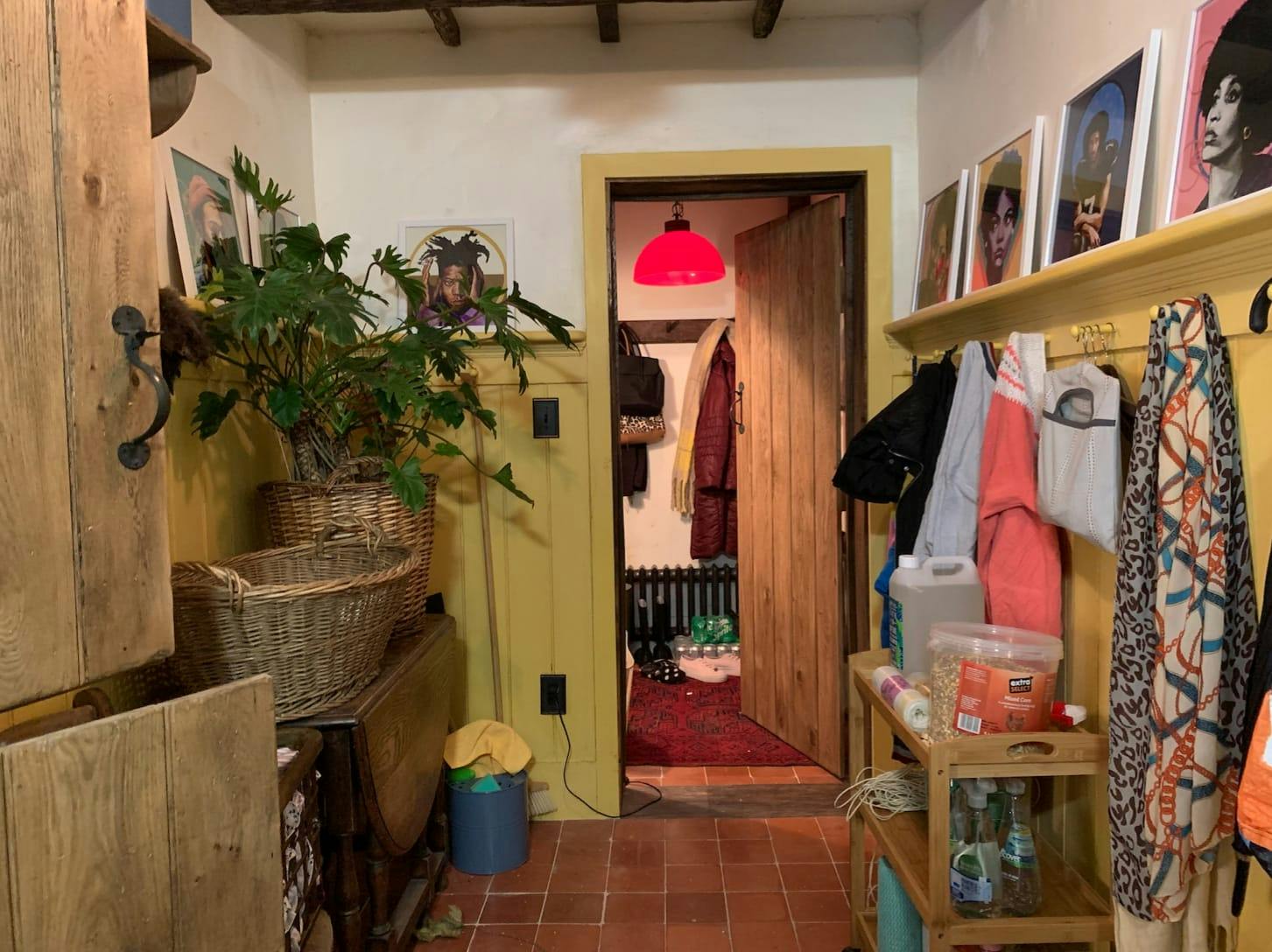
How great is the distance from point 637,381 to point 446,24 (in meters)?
2.13

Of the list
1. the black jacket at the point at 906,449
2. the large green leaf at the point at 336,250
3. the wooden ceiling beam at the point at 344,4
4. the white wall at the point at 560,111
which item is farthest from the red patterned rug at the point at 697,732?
the wooden ceiling beam at the point at 344,4

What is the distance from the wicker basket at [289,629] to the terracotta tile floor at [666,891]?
2.66 ft

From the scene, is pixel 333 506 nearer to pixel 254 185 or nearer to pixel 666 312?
pixel 254 185

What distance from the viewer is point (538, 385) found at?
8.20ft

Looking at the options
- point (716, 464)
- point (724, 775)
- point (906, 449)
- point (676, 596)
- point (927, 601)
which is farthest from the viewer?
point (676, 596)

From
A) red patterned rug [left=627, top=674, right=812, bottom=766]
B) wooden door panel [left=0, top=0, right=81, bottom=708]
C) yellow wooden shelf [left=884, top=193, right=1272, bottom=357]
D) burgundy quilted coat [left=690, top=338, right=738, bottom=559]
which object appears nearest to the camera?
wooden door panel [left=0, top=0, right=81, bottom=708]

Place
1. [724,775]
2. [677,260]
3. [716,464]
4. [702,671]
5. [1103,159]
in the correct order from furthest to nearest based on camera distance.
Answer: [716,464], [702,671], [677,260], [724,775], [1103,159]

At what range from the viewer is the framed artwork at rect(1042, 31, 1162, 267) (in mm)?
1325

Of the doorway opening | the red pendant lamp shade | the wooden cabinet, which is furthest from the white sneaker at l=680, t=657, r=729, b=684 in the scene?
the wooden cabinet

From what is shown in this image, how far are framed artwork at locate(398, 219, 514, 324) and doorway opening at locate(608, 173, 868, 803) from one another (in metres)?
0.34

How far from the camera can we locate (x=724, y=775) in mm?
2881

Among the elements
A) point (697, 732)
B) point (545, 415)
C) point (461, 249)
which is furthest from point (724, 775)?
point (461, 249)

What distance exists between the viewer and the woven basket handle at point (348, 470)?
1863 millimetres

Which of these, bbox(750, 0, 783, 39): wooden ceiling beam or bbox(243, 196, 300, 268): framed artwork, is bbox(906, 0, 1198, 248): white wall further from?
bbox(243, 196, 300, 268): framed artwork
